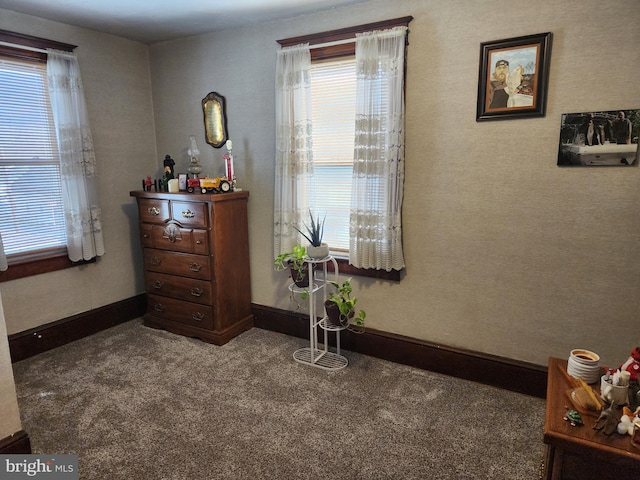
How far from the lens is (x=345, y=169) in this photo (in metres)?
2.87

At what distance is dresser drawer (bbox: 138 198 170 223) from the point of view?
3135 millimetres

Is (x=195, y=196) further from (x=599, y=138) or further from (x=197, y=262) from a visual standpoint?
(x=599, y=138)

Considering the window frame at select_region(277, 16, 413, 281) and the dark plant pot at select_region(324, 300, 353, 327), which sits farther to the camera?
the dark plant pot at select_region(324, 300, 353, 327)

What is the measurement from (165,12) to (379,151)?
68.7 inches

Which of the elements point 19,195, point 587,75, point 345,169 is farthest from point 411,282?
point 19,195

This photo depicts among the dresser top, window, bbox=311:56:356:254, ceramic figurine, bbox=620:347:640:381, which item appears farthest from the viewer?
the dresser top

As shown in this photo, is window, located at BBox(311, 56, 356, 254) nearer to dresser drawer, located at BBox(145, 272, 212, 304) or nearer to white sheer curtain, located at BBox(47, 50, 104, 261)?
dresser drawer, located at BBox(145, 272, 212, 304)

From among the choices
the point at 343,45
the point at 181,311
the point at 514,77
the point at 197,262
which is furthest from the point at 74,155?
the point at 514,77

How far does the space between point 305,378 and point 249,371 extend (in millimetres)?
387

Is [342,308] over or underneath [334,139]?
underneath

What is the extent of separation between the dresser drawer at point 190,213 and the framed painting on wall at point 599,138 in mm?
2284

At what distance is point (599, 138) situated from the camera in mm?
2057

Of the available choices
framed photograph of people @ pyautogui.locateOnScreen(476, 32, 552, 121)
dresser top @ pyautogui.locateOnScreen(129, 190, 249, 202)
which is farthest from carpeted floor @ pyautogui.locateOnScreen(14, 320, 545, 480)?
framed photograph of people @ pyautogui.locateOnScreen(476, 32, 552, 121)

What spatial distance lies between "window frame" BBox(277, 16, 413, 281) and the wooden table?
1.43m
